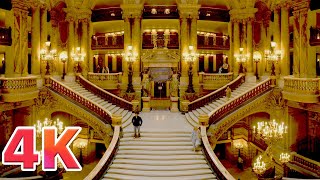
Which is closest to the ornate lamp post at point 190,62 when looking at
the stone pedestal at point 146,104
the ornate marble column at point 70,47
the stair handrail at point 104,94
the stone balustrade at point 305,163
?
the stone pedestal at point 146,104

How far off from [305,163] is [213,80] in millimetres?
9500

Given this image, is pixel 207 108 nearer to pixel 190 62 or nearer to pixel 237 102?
pixel 237 102

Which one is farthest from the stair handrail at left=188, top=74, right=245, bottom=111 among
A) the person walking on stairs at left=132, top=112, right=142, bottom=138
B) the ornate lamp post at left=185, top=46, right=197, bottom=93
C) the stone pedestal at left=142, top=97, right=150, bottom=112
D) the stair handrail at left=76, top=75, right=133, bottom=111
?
the person walking on stairs at left=132, top=112, right=142, bottom=138

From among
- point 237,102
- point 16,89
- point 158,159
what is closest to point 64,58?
point 16,89

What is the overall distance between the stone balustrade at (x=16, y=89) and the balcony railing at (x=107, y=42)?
426 inches

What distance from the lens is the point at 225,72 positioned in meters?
29.7

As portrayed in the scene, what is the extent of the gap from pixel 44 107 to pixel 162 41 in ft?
38.0

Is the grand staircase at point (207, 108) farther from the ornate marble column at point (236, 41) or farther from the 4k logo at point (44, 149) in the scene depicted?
the 4k logo at point (44, 149)

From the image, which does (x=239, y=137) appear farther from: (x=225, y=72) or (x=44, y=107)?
(x=44, y=107)

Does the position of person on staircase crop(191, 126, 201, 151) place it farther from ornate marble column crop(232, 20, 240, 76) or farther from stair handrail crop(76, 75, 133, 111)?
ornate marble column crop(232, 20, 240, 76)

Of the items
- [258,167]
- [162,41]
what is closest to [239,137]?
[162,41]

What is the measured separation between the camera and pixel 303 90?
19.1 metres

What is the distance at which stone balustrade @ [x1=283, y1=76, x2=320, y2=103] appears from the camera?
18.6 m

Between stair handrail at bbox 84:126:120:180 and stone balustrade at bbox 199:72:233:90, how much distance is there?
10753mm
